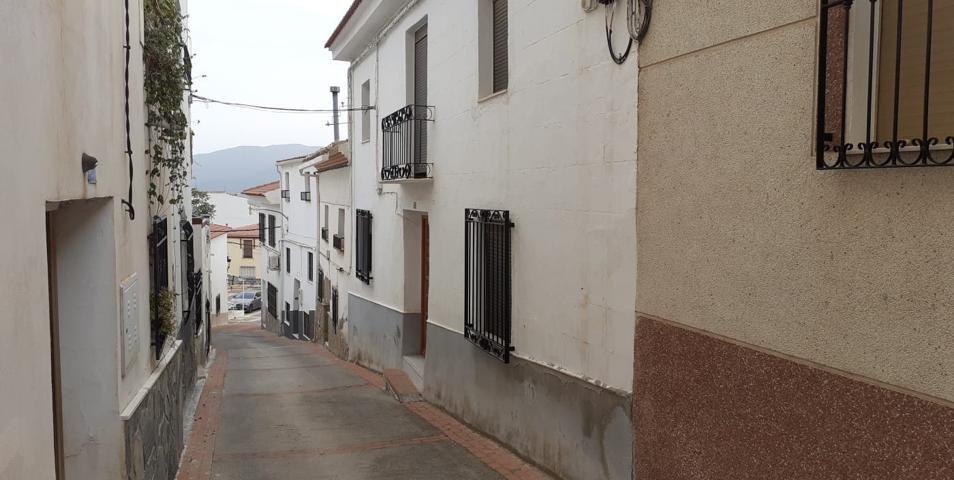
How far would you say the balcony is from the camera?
1009 cm

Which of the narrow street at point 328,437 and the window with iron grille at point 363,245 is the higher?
the window with iron grille at point 363,245

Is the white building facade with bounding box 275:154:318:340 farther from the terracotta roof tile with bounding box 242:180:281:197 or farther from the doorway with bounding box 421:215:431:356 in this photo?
the doorway with bounding box 421:215:431:356

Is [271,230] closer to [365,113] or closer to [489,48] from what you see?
[365,113]

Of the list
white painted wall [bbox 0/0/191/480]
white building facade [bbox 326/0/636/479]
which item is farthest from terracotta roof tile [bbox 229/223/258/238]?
white painted wall [bbox 0/0/191/480]

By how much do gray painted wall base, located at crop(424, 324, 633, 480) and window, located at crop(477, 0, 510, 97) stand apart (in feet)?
9.87

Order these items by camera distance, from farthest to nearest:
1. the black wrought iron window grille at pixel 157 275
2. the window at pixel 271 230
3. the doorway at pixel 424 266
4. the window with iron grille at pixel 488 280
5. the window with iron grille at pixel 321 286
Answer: the window at pixel 271 230 → the window with iron grille at pixel 321 286 → the doorway at pixel 424 266 → the window with iron grille at pixel 488 280 → the black wrought iron window grille at pixel 157 275

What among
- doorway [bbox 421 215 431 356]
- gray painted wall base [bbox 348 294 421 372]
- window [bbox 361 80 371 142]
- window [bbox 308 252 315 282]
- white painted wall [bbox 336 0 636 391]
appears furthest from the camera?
window [bbox 308 252 315 282]

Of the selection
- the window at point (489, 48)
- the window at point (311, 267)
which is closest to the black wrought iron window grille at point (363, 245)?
the window at point (489, 48)

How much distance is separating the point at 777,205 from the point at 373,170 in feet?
33.0

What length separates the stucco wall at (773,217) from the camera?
3168 mm

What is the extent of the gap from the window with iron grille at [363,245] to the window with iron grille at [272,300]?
767 inches

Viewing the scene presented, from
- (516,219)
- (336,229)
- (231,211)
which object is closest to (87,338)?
(516,219)

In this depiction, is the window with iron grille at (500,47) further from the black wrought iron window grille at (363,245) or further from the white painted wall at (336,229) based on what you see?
the white painted wall at (336,229)

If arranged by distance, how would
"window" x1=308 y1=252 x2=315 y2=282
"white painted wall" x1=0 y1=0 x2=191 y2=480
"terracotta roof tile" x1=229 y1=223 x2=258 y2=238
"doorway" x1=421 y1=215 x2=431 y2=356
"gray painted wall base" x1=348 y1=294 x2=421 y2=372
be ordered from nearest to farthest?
"white painted wall" x1=0 y1=0 x2=191 y2=480 < "doorway" x1=421 y1=215 x2=431 y2=356 < "gray painted wall base" x1=348 y1=294 x2=421 y2=372 < "window" x1=308 y1=252 x2=315 y2=282 < "terracotta roof tile" x1=229 y1=223 x2=258 y2=238
